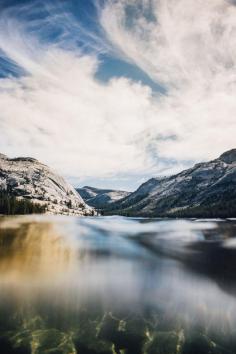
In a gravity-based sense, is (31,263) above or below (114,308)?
above

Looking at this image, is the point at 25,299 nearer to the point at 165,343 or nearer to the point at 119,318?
the point at 119,318

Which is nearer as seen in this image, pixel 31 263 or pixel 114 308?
pixel 114 308

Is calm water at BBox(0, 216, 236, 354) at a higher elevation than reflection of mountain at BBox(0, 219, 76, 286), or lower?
lower

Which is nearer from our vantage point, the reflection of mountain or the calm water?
the calm water

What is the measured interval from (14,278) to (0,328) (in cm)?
1056

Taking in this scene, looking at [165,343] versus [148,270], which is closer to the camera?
[165,343]

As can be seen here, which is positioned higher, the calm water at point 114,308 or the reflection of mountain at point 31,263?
the reflection of mountain at point 31,263

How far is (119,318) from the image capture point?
1947 cm

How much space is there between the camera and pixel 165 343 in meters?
16.4

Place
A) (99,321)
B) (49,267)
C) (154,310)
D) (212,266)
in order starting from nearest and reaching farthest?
(99,321), (154,310), (49,267), (212,266)

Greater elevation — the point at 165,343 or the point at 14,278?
the point at 14,278

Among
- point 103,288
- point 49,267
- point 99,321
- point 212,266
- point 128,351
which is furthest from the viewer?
Answer: point 212,266

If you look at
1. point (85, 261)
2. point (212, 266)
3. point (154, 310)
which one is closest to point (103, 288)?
point (154, 310)

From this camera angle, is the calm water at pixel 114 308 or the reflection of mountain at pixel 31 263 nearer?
the calm water at pixel 114 308
